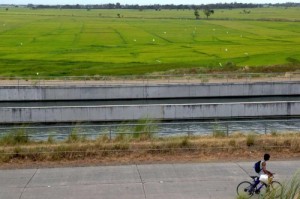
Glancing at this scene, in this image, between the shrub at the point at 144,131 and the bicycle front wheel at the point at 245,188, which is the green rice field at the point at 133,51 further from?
the bicycle front wheel at the point at 245,188

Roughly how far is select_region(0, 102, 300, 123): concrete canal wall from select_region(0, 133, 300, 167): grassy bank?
13723mm

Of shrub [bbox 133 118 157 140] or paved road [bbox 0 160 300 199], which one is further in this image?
shrub [bbox 133 118 157 140]

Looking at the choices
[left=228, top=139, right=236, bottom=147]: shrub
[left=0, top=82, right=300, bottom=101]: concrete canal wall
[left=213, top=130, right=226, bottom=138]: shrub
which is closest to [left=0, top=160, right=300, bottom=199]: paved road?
[left=228, top=139, right=236, bottom=147]: shrub

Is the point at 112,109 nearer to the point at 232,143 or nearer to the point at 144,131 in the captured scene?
the point at 144,131

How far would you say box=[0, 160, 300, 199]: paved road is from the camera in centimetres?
1686

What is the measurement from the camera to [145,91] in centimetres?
4709

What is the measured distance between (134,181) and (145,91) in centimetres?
2921

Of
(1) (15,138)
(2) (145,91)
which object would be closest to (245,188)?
(1) (15,138)

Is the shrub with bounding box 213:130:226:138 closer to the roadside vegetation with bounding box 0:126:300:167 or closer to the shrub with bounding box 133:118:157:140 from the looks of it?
the roadside vegetation with bounding box 0:126:300:167

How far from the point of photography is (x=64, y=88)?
4622 cm

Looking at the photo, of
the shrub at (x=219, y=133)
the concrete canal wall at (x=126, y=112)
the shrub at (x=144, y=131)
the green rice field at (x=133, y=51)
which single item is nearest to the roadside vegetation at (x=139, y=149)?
the shrub at (x=144, y=131)

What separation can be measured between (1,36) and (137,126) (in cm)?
7992

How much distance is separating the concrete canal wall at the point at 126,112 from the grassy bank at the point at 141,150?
13.7 metres

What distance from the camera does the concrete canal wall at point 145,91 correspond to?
1821 inches
